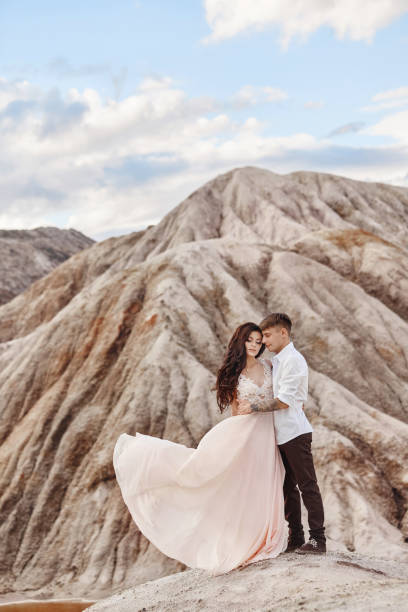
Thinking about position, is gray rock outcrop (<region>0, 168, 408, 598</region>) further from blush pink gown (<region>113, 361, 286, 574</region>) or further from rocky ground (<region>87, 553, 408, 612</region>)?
blush pink gown (<region>113, 361, 286, 574</region>)

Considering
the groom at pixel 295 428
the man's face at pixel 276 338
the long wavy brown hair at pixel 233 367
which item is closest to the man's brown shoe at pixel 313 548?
the groom at pixel 295 428

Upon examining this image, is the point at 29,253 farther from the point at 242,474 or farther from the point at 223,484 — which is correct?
the point at 242,474

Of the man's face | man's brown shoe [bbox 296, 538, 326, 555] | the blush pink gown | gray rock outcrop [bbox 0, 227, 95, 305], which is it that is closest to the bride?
the blush pink gown

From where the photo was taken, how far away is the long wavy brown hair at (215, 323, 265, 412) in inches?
309

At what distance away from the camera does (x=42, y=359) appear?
26.9 m

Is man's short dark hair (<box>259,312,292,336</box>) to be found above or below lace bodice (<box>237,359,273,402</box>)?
above

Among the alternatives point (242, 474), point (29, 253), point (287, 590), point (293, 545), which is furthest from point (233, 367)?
point (29, 253)

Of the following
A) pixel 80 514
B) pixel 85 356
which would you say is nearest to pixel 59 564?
pixel 80 514

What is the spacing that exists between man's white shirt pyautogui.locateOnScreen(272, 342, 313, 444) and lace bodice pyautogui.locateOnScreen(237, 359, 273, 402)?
15 centimetres

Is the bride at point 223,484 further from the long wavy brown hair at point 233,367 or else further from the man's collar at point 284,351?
the man's collar at point 284,351

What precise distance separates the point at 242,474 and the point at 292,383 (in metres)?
1.17

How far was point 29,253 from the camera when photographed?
7781 cm

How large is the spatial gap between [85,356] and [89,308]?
2631 millimetres

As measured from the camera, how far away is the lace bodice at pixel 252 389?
771 centimetres
